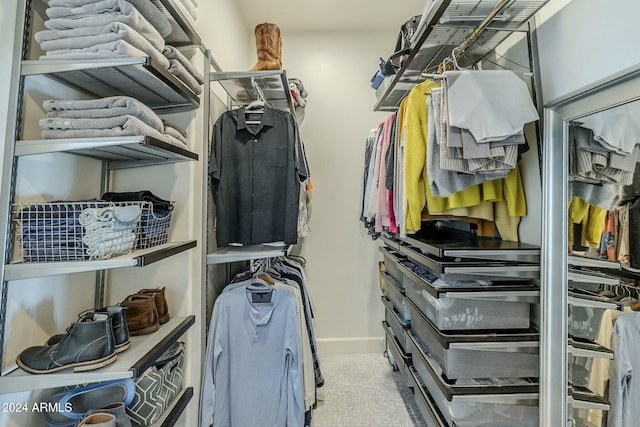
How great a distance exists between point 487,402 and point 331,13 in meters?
3.00

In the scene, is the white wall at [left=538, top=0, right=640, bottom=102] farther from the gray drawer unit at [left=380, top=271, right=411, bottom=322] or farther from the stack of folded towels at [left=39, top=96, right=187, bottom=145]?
the stack of folded towels at [left=39, top=96, right=187, bottom=145]

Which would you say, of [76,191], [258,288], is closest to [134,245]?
[76,191]

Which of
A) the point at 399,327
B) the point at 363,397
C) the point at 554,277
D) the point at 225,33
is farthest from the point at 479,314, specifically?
the point at 225,33

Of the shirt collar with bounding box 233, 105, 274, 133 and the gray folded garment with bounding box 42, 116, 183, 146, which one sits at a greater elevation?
the shirt collar with bounding box 233, 105, 274, 133

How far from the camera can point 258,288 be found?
5.65 ft

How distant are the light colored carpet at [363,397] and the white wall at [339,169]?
0.37 metres

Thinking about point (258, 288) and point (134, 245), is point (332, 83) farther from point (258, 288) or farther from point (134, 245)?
point (134, 245)

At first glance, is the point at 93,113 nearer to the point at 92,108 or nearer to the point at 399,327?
the point at 92,108

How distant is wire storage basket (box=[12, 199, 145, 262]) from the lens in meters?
0.95

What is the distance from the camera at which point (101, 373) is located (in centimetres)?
96

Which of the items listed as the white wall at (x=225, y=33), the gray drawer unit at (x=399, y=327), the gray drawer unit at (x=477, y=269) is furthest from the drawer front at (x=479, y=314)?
the white wall at (x=225, y=33)

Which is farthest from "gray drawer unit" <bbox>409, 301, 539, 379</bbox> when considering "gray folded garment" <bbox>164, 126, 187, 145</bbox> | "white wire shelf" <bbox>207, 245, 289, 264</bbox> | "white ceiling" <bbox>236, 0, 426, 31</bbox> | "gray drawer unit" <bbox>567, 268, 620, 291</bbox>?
"white ceiling" <bbox>236, 0, 426, 31</bbox>

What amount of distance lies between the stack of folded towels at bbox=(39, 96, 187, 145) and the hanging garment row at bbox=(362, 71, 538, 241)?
43.3 inches

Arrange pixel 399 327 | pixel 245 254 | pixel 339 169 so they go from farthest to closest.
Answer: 1. pixel 339 169
2. pixel 399 327
3. pixel 245 254
